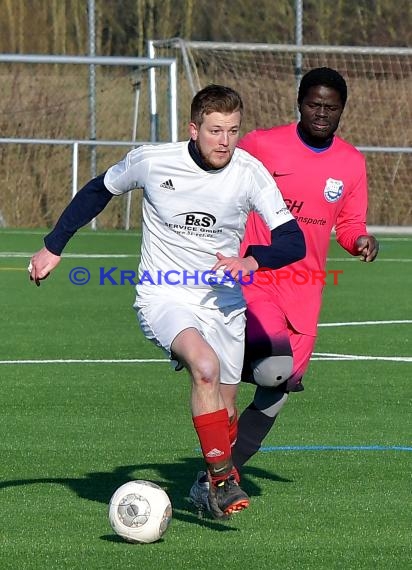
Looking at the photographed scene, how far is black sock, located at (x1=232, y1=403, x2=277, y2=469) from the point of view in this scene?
6812 mm

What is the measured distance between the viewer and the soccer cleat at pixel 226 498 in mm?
5855

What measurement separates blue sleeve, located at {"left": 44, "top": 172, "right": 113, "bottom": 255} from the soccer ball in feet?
3.91

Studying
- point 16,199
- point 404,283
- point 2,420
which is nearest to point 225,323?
point 2,420

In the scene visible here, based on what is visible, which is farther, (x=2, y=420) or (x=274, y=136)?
(x=2, y=420)

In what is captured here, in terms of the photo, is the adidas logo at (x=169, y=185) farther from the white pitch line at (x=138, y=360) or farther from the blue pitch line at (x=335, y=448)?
the white pitch line at (x=138, y=360)

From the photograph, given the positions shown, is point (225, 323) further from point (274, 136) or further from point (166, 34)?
point (166, 34)

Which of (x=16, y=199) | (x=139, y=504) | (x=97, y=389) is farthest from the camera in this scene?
(x=16, y=199)

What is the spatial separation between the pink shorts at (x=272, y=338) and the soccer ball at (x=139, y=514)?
1.14 metres

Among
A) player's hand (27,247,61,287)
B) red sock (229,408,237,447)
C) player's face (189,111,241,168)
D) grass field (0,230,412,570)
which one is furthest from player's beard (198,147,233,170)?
grass field (0,230,412,570)

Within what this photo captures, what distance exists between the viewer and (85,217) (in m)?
6.37

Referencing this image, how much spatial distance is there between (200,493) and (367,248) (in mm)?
1380

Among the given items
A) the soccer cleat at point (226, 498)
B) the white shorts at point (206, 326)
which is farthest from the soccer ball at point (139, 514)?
the white shorts at point (206, 326)

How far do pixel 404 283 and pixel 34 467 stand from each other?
10.1 metres

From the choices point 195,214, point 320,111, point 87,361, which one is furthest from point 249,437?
point 87,361
